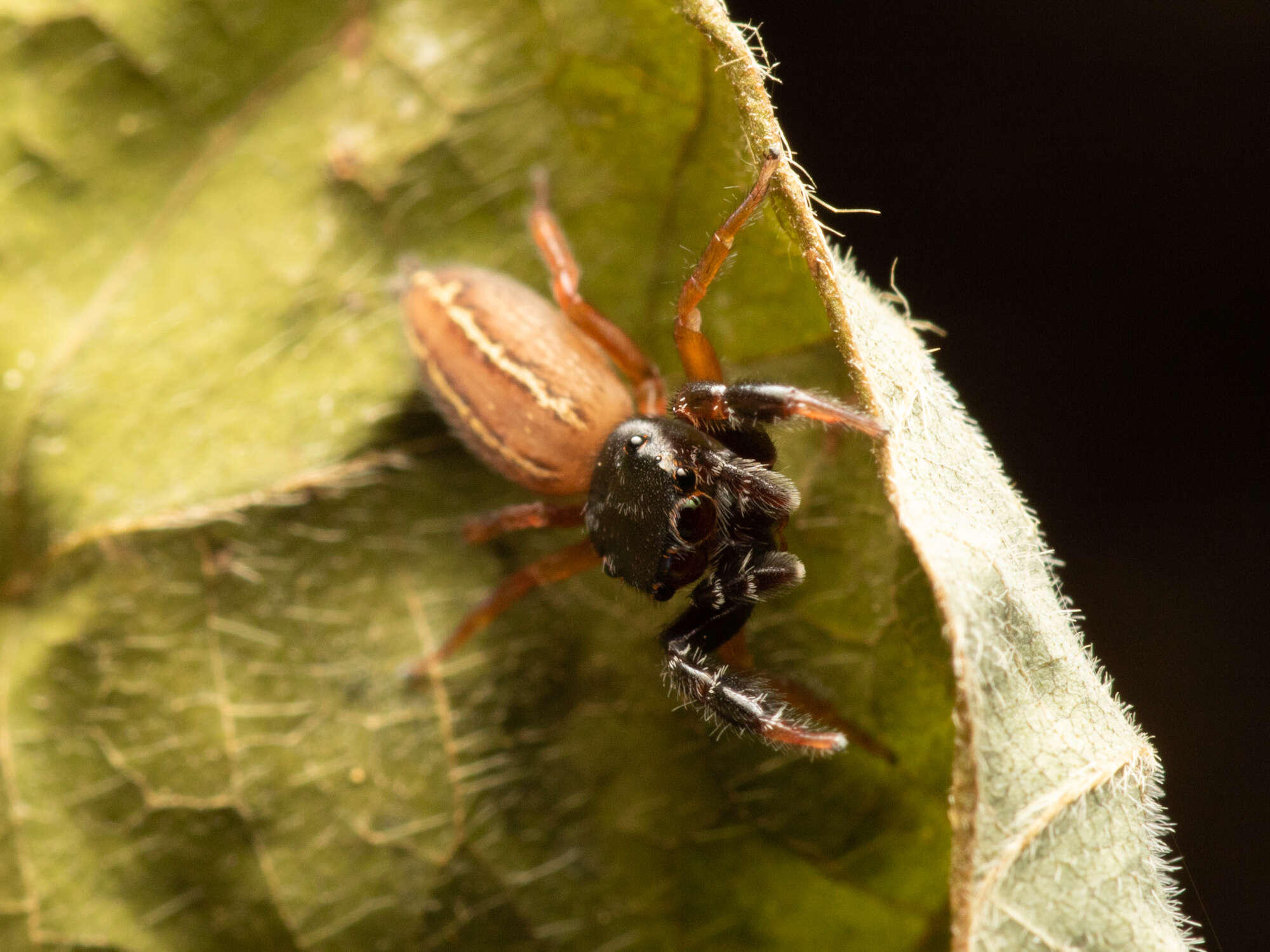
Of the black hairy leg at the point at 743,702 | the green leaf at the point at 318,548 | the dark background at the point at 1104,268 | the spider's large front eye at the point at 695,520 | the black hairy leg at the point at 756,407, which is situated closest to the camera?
the black hairy leg at the point at 756,407

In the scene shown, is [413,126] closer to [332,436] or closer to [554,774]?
[332,436]

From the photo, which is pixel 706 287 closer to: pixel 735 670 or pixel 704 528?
pixel 704 528

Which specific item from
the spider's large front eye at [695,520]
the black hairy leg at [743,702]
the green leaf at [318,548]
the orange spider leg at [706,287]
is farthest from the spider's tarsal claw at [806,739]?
the orange spider leg at [706,287]

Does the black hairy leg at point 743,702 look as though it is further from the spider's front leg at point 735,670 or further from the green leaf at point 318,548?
the green leaf at point 318,548

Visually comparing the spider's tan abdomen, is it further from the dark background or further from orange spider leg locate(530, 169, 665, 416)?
the dark background

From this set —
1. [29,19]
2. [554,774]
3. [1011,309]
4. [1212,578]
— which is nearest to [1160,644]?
[1212,578]

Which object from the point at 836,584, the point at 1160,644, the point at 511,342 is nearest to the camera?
the point at 836,584
